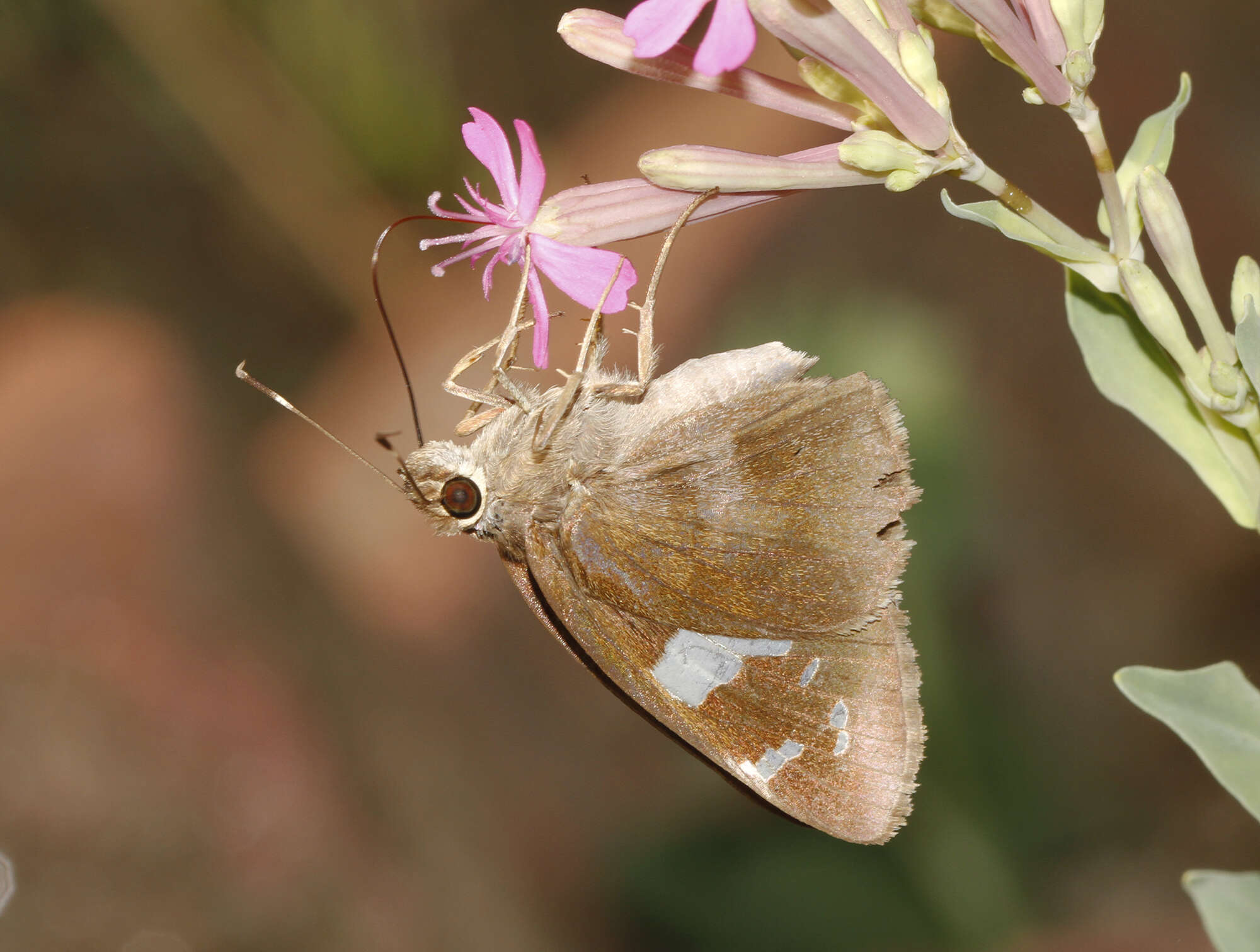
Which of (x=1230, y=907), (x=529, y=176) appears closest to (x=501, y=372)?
(x=529, y=176)

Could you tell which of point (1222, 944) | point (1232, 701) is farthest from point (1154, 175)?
point (1222, 944)

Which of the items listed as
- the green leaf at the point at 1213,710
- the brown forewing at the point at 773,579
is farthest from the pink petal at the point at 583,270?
the green leaf at the point at 1213,710

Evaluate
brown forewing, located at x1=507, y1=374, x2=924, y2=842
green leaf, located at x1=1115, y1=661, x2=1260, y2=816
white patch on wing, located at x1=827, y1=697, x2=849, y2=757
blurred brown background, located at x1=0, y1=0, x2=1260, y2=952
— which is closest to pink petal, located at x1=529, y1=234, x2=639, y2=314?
brown forewing, located at x1=507, y1=374, x2=924, y2=842

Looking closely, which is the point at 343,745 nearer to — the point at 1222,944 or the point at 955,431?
the point at 955,431

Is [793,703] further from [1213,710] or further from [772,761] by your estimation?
[1213,710]

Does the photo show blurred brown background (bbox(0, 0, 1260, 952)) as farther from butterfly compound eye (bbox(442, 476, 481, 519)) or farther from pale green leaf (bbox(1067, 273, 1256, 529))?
butterfly compound eye (bbox(442, 476, 481, 519))

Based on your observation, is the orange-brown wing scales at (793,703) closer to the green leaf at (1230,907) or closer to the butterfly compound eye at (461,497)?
the butterfly compound eye at (461,497)

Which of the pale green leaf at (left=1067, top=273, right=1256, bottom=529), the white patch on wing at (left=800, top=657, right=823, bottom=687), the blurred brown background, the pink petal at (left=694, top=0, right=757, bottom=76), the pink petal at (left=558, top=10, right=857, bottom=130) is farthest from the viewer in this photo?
the blurred brown background
